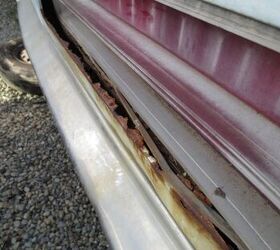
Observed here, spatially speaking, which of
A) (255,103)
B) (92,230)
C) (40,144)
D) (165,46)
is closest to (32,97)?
(40,144)

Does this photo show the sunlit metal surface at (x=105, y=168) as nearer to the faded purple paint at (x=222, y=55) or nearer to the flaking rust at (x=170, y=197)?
the flaking rust at (x=170, y=197)

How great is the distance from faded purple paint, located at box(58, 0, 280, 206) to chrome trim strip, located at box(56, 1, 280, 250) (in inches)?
2.1

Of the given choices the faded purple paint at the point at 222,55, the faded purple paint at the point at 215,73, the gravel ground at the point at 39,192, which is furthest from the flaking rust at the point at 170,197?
the gravel ground at the point at 39,192

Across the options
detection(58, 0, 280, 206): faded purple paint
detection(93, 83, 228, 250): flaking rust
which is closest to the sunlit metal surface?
detection(93, 83, 228, 250): flaking rust

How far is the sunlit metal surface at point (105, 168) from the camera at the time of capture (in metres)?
1.15

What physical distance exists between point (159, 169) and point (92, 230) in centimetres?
76

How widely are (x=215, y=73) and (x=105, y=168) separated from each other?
2.09 feet

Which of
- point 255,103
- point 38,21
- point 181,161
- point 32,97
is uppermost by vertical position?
point 255,103

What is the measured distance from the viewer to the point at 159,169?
47.6 inches

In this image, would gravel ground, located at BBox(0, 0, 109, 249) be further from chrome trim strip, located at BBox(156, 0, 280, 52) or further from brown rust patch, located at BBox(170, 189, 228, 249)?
chrome trim strip, located at BBox(156, 0, 280, 52)

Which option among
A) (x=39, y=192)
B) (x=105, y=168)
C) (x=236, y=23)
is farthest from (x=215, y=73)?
(x=39, y=192)

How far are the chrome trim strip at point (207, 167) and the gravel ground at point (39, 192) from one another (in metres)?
0.75

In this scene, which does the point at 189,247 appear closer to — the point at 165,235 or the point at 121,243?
the point at 165,235

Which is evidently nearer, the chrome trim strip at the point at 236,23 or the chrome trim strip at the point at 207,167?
the chrome trim strip at the point at 236,23
